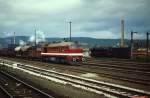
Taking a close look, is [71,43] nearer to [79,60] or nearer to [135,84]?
[79,60]

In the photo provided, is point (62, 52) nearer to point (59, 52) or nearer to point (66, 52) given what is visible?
point (59, 52)

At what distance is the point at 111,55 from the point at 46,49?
18.2 metres

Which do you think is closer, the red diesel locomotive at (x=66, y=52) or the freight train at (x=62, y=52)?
the red diesel locomotive at (x=66, y=52)

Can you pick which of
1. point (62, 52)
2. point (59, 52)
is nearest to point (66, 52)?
point (62, 52)

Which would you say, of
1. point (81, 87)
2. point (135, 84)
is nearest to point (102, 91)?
point (81, 87)

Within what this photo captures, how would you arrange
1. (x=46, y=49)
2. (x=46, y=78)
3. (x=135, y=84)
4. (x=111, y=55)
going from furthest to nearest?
(x=111, y=55) → (x=46, y=49) → (x=46, y=78) → (x=135, y=84)

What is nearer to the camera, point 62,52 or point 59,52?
point 62,52

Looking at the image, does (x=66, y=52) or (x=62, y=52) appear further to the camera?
(x=62, y=52)

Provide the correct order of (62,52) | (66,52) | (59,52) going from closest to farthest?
(66,52) → (62,52) → (59,52)

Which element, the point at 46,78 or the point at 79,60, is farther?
the point at 79,60

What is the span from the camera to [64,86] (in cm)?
2148

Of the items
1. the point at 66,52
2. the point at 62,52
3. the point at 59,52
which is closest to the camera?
the point at 66,52

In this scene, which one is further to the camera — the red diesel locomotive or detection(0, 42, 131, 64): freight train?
detection(0, 42, 131, 64): freight train

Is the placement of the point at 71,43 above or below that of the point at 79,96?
above
